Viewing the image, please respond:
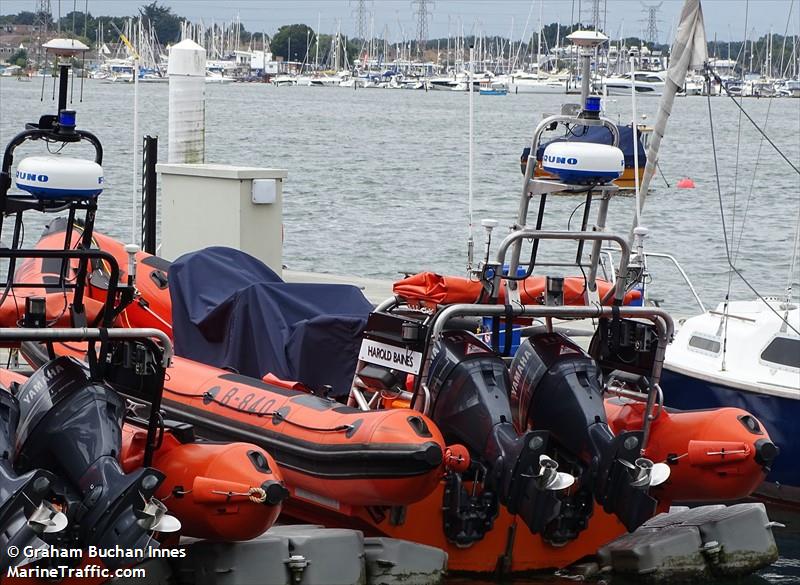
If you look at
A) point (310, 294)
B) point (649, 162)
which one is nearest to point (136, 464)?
point (310, 294)

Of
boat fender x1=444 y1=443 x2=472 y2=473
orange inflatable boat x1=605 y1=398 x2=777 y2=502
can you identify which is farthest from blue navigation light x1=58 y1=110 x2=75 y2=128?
orange inflatable boat x1=605 y1=398 x2=777 y2=502

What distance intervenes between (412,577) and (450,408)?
0.92 m

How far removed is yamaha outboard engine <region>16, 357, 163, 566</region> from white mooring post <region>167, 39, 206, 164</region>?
7860mm

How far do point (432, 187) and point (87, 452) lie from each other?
37277 mm

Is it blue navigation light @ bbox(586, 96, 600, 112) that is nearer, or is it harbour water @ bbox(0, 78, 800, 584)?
blue navigation light @ bbox(586, 96, 600, 112)

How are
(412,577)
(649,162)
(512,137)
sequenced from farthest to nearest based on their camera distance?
(512,137) < (649,162) < (412,577)

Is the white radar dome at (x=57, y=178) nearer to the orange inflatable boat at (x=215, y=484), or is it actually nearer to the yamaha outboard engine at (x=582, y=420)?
the orange inflatable boat at (x=215, y=484)

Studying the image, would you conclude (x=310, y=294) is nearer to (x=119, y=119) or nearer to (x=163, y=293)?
(x=163, y=293)

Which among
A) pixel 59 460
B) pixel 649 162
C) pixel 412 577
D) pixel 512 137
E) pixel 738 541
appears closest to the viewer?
pixel 59 460

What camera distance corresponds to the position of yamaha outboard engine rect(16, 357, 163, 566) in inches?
271

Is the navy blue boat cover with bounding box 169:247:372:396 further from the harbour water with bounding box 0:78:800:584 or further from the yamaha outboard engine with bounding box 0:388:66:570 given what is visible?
the yamaha outboard engine with bounding box 0:388:66:570

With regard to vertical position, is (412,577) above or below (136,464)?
below

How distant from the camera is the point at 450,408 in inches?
324

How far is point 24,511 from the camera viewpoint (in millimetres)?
6668
